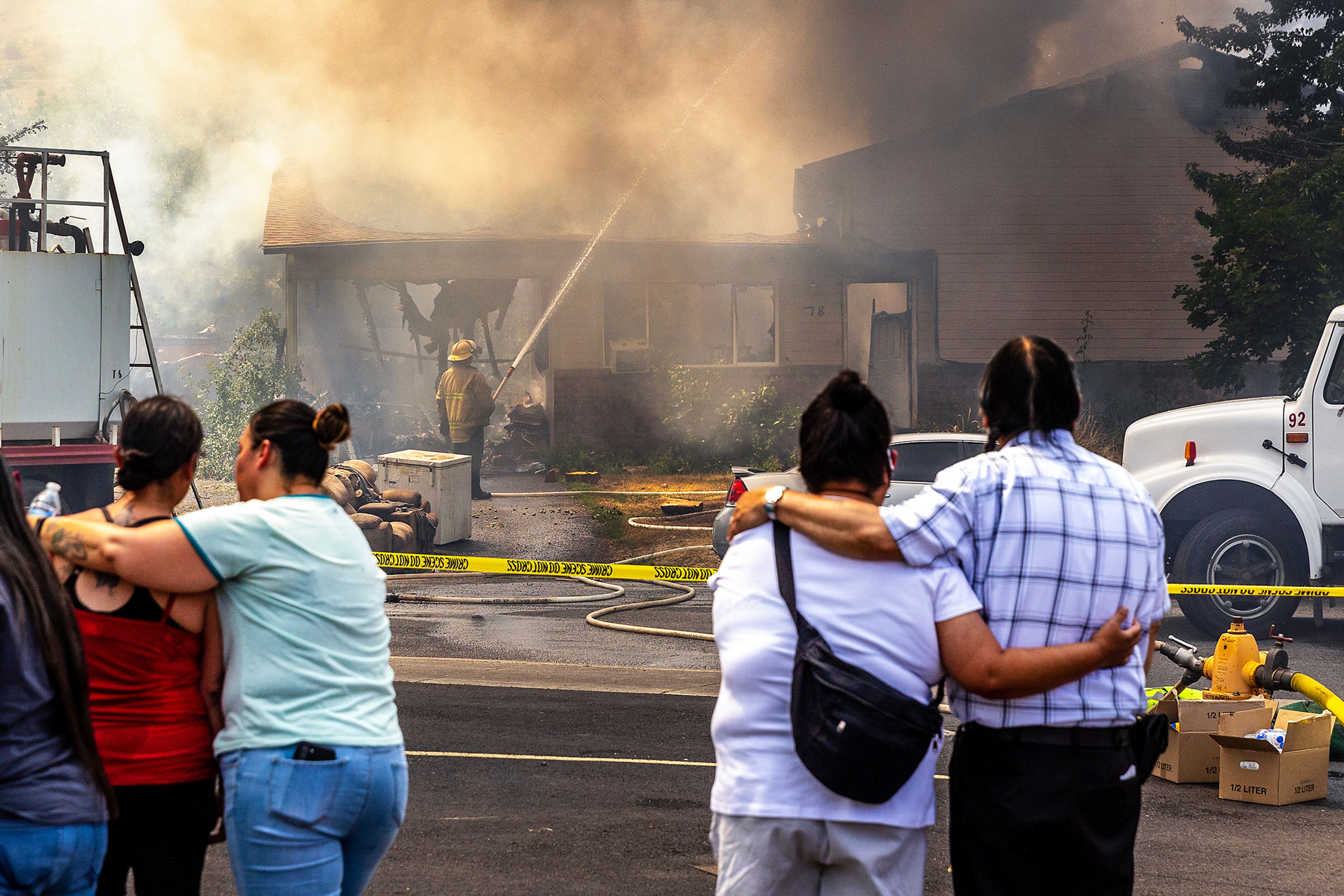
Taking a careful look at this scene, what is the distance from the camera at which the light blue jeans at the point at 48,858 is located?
2061 mm

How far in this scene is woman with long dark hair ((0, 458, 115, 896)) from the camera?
203cm

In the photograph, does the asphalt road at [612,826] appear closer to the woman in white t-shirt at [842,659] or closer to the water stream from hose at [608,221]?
the woman in white t-shirt at [842,659]

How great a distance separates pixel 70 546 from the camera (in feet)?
7.50

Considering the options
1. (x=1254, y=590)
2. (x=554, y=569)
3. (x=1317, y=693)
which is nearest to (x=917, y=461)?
(x=1254, y=590)

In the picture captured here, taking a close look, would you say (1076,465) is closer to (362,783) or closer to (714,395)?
(362,783)

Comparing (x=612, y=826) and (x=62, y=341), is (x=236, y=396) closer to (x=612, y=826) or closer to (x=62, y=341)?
(x=62, y=341)

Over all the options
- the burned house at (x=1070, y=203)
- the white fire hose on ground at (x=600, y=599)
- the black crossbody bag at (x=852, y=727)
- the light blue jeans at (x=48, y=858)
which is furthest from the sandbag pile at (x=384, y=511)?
the burned house at (x=1070, y=203)

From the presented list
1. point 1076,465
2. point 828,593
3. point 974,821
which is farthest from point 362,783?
point 1076,465

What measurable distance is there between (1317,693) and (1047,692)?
3.75 metres

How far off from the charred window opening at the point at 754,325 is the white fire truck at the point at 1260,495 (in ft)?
40.6

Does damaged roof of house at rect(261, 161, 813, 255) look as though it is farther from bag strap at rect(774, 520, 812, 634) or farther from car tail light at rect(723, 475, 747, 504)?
bag strap at rect(774, 520, 812, 634)

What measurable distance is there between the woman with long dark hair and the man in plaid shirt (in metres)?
1.23

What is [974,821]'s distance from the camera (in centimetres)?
241

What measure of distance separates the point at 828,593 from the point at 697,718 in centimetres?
464
